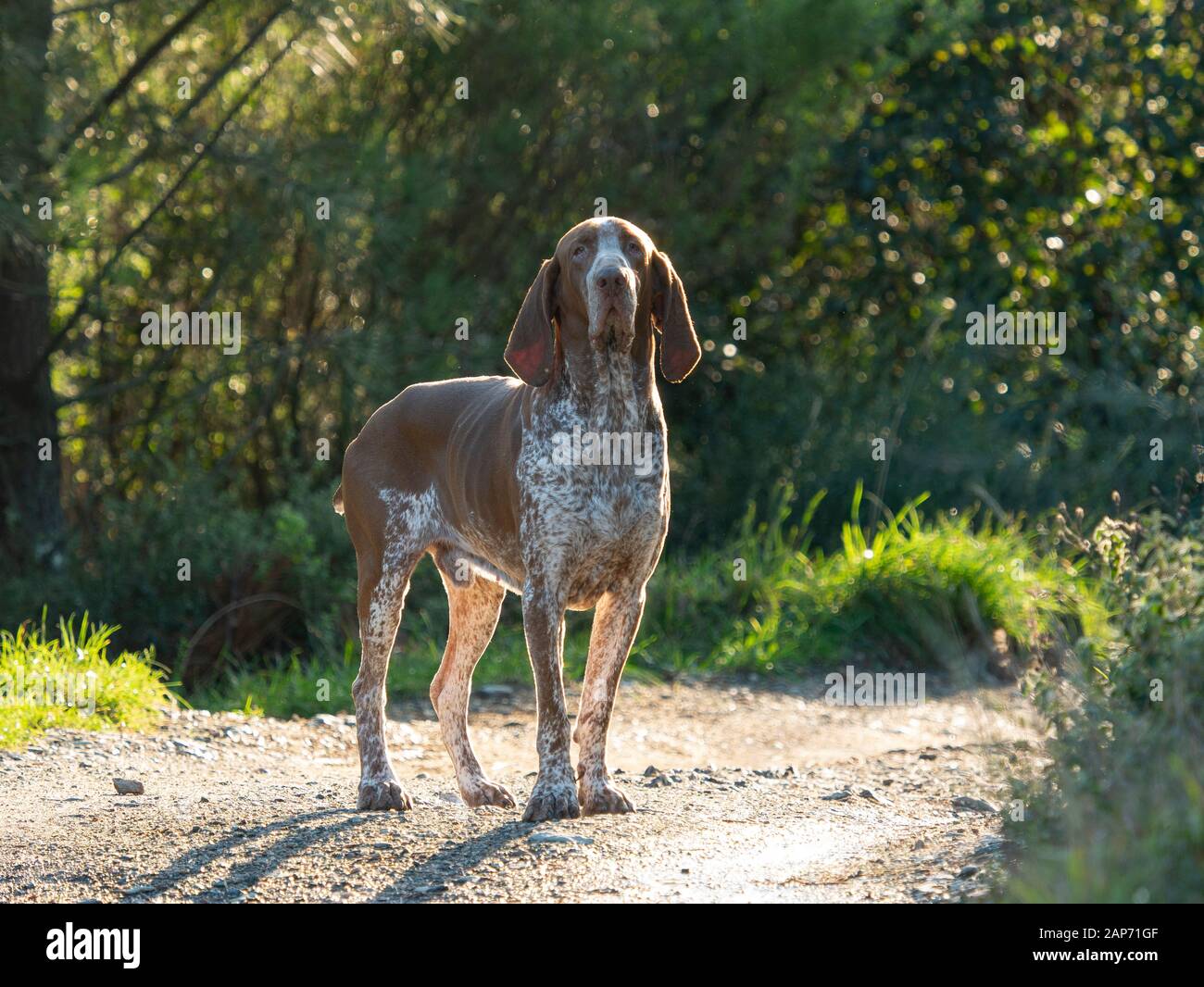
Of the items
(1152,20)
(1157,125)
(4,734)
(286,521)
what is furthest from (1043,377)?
(4,734)

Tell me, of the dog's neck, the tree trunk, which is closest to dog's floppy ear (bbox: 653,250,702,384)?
the dog's neck

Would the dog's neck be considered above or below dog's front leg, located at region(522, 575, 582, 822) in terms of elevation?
above

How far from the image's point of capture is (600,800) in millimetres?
5234

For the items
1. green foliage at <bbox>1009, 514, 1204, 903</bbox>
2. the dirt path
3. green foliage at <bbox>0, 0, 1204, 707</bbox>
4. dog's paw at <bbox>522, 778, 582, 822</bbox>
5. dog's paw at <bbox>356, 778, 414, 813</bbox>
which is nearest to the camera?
green foliage at <bbox>1009, 514, 1204, 903</bbox>

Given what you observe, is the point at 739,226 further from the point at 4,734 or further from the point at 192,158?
the point at 4,734

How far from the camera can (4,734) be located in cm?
648

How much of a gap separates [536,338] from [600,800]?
4.97ft

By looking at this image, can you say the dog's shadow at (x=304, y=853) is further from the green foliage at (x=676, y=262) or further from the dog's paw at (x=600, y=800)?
the green foliage at (x=676, y=262)

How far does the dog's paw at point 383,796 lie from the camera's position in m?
5.46

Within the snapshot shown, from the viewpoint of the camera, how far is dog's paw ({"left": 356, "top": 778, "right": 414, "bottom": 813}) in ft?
17.9

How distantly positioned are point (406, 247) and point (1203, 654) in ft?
24.0

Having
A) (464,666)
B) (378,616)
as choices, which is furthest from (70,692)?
(464,666)

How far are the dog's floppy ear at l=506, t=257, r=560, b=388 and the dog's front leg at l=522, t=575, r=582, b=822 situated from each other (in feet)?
2.18

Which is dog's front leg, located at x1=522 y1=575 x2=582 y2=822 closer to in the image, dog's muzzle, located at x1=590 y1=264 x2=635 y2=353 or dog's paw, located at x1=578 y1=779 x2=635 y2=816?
dog's paw, located at x1=578 y1=779 x2=635 y2=816
